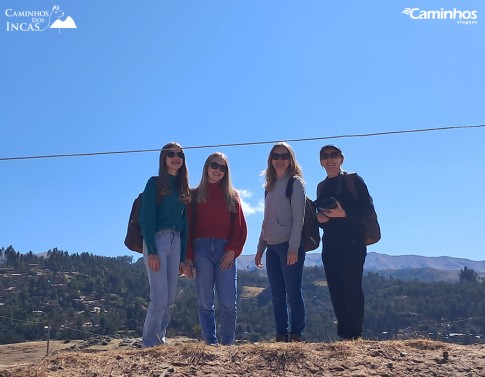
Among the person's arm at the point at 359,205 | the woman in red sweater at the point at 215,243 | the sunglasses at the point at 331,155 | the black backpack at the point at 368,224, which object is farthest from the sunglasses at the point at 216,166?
the person's arm at the point at 359,205

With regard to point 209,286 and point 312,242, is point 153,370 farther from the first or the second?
point 312,242

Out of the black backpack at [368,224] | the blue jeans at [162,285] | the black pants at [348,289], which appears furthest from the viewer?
the black backpack at [368,224]

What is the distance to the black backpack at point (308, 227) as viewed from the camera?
19.5ft

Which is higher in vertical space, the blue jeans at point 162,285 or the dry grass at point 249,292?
the blue jeans at point 162,285

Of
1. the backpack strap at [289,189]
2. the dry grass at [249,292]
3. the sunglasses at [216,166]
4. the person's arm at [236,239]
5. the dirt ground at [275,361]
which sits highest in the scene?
the sunglasses at [216,166]

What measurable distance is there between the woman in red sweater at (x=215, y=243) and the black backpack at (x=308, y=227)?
55 centimetres

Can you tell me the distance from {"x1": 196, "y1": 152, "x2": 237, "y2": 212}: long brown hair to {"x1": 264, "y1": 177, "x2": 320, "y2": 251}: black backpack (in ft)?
1.46

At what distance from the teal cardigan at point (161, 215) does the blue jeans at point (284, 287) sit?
3.21 feet

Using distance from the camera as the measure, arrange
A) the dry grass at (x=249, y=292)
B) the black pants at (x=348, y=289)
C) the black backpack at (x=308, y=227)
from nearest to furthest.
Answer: the black pants at (x=348, y=289) < the black backpack at (x=308, y=227) < the dry grass at (x=249, y=292)

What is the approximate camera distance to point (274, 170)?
6211mm

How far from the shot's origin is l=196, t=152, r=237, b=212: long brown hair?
5.95m

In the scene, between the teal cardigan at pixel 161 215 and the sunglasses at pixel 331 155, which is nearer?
the teal cardigan at pixel 161 215

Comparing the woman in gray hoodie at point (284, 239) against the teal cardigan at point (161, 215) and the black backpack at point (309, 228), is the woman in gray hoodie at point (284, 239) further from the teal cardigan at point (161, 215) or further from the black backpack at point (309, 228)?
the teal cardigan at point (161, 215)

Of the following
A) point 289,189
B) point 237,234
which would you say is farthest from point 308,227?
point 237,234
